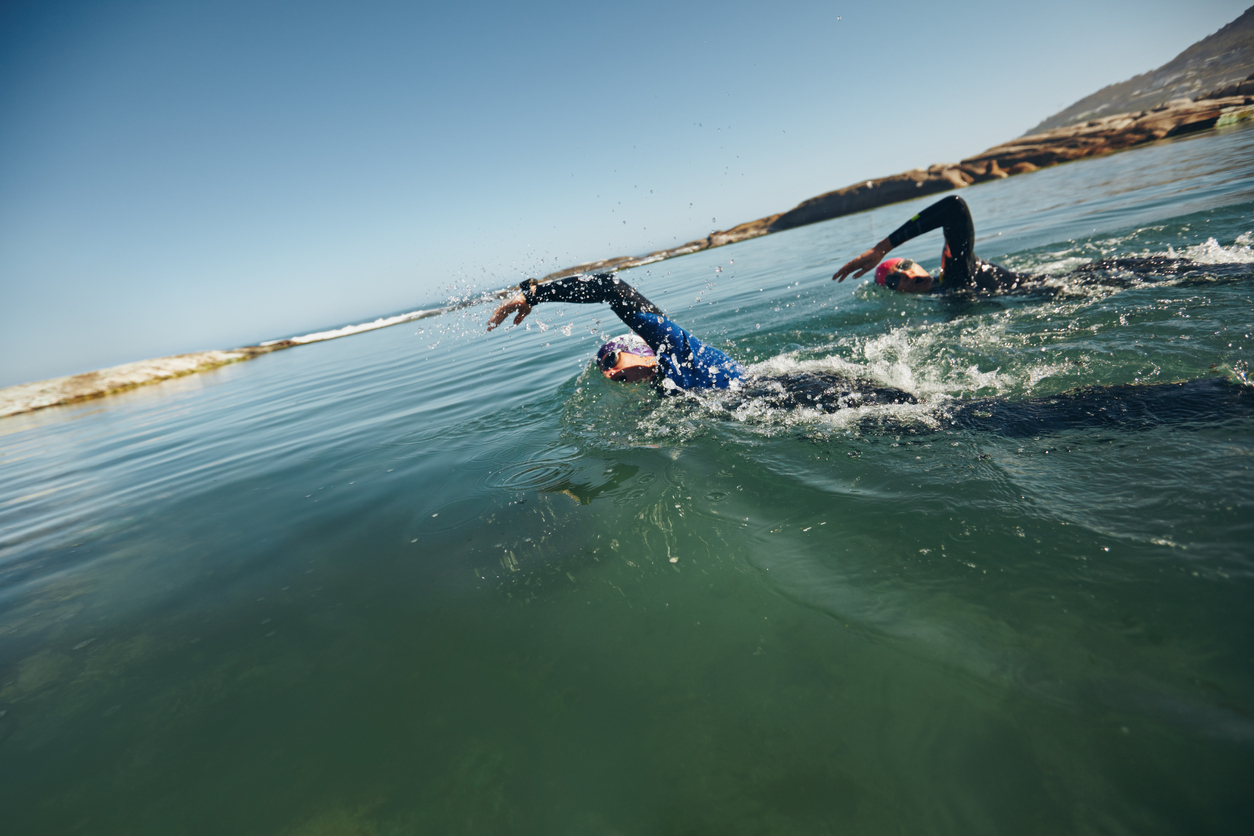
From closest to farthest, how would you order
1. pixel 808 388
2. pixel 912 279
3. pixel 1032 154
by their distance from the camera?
pixel 808 388
pixel 912 279
pixel 1032 154

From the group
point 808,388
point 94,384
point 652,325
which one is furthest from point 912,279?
point 94,384

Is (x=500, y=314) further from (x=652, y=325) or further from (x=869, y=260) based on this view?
(x=869, y=260)

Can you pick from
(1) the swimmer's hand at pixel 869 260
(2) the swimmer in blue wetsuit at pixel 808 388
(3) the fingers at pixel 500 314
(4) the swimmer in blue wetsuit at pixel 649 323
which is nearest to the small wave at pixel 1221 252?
(1) the swimmer's hand at pixel 869 260

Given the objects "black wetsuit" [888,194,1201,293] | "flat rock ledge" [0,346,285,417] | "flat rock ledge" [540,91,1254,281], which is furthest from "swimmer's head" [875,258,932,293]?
"flat rock ledge" [0,346,285,417]

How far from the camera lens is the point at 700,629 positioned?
2.08 metres

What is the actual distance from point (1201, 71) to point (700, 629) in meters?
94.5

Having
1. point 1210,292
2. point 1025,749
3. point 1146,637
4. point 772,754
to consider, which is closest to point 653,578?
point 772,754

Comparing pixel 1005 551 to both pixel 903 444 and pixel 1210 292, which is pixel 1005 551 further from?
pixel 1210 292

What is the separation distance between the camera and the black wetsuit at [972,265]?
230 inches

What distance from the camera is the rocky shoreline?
875 inches

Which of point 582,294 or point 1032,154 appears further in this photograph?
point 1032,154

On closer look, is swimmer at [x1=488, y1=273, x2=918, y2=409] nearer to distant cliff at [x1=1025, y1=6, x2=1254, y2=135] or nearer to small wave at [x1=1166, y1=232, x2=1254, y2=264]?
small wave at [x1=1166, y1=232, x2=1254, y2=264]

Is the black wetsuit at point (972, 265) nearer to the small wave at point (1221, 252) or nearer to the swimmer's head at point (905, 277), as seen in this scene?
the small wave at point (1221, 252)

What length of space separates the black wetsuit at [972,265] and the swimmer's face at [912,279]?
0.91 feet
